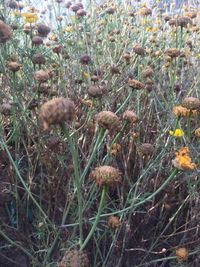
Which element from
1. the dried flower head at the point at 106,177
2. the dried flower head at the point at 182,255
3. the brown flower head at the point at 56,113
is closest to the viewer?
the brown flower head at the point at 56,113

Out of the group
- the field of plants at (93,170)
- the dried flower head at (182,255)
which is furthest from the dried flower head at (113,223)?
the dried flower head at (182,255)

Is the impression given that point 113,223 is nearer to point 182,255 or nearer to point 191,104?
point 182,255

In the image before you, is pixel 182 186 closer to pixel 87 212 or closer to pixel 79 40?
pixel 87 212

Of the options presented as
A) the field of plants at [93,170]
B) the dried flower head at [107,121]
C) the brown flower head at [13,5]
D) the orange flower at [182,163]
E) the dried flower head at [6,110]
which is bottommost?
the field of plants at [93,170]

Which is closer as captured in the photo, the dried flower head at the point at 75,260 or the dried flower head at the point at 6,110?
the dried flower head at the point at 75,260

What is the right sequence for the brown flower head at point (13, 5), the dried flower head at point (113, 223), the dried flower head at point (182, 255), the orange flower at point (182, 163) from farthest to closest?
the brown flower head at point (13, 5)
the dried flower head at point (182, 255)
the dried flower head at point (113, 223)
the orange flower at point (182, 163)

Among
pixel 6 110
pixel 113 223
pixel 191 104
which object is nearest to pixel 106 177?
pixel 113 223

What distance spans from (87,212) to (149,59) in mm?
1175

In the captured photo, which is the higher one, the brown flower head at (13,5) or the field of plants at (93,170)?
the brown flower head at (13,5)

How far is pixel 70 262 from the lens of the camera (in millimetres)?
1016

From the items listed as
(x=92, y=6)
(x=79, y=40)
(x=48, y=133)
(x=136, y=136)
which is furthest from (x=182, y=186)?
(x=92, y=6)

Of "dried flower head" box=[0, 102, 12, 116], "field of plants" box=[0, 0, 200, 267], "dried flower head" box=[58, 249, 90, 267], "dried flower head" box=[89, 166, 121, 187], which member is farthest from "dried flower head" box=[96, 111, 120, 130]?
"dried flower head" box=[0, 102, 12, 116]

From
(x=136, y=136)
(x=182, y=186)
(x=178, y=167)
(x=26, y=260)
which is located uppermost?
(x=178, y=167)

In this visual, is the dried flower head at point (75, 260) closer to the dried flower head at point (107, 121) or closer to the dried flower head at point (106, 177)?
the dried flower head at point (106, 177)
